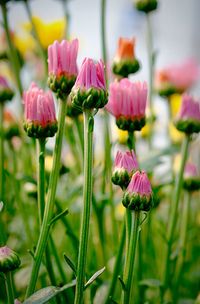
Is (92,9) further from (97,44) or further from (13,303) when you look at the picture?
(13,303)

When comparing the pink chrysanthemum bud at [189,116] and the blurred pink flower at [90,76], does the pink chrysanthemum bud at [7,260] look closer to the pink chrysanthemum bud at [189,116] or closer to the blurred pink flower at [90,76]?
the blurred pink flower at [90,76]

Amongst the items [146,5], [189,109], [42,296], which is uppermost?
[146,5]

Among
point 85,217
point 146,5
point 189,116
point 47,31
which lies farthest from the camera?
point 47,31

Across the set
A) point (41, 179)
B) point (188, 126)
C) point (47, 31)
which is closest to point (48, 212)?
point (41, 179)

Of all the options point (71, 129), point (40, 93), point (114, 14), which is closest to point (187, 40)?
point (114, 14)

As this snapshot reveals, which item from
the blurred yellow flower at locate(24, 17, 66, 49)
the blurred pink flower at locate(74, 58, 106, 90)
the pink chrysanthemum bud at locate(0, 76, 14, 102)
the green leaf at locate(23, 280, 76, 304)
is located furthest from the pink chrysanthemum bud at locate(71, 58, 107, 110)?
the blurred yellow flower at locate(24, 17, 66, 49)

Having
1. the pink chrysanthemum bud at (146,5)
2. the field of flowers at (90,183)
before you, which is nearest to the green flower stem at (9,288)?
the field of flowers at (90,183)

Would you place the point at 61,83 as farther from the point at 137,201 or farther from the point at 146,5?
the point at 146,5

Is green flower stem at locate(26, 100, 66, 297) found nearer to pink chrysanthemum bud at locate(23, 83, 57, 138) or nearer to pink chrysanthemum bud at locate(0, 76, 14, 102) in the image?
pink chrysanthemum bud at locate(23, 83, 57, 138)
